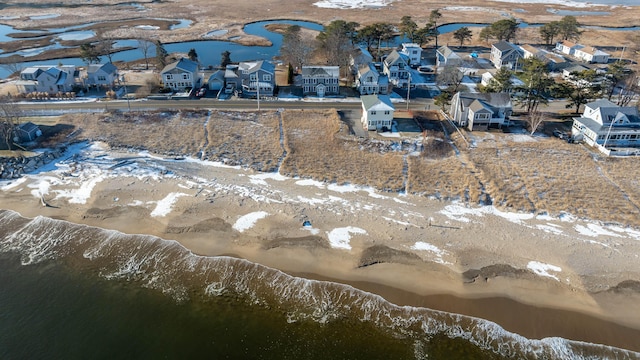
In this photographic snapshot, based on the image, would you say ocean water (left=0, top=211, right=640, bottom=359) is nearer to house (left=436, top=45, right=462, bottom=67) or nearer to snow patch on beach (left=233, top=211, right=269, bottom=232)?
snow patch on beach (left=233, top=211, right=269, bottom=232)

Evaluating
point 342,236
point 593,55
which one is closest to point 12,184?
point 342,236

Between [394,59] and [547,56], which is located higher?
[394,59]

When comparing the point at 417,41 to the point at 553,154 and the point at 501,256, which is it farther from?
the point at 501,256

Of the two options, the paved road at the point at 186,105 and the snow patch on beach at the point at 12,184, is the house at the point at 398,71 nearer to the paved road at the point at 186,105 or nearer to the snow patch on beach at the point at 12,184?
the paved road at the point at 186,105

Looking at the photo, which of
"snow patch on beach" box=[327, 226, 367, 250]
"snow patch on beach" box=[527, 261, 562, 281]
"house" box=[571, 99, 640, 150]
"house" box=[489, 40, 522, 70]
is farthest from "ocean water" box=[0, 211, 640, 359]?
"house" box=[489, 40, 522, 70]

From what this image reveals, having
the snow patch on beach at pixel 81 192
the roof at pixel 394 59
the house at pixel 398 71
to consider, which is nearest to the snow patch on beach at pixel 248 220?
the snow patch on beach at pixel 81 192

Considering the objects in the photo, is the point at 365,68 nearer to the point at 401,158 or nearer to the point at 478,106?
the point at 478,106
